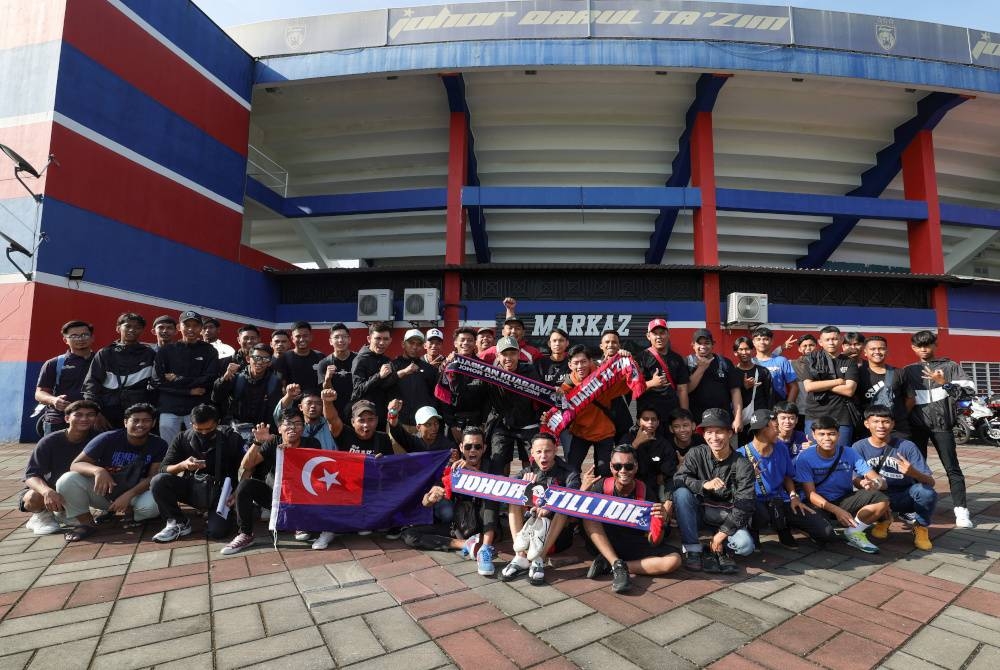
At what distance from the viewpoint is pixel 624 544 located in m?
3.31

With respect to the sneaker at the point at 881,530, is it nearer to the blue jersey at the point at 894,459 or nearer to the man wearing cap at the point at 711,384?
the blue jersey at the point at 894,459

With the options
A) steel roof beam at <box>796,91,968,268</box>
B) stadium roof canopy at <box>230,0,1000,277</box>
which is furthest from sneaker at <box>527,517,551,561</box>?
steel roof beam at <box>796,91,968,268</box>

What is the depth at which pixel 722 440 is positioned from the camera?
365 cm

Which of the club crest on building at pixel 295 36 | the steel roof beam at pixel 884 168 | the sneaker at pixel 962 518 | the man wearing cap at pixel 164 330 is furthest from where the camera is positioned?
the steel roof beam at pixel 884 168

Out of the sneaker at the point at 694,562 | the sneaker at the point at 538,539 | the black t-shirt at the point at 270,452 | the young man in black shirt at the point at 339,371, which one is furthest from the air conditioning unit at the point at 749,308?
the black t-shirt at the point at 270,452

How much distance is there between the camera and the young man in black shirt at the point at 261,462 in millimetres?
3764

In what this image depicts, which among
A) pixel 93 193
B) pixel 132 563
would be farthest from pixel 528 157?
pixel 132 563

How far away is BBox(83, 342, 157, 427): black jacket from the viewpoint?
178 inches

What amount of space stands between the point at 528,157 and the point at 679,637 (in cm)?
1341

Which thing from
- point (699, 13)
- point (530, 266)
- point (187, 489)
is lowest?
point (187, 489)

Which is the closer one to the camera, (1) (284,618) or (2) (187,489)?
(1) (284,618)

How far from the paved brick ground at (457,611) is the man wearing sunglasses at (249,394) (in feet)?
4.81

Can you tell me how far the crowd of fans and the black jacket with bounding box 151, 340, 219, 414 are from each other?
0.6 inches

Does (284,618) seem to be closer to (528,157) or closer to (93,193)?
(93,193)
